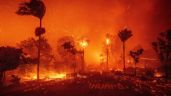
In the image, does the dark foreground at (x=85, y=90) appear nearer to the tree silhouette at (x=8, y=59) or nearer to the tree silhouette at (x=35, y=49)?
the tree silhouette at (x=8, y=59)

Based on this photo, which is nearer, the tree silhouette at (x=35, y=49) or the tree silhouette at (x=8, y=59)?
the tree silhouette at (x=8, y=59)

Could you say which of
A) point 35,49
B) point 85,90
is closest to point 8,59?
point 85,90

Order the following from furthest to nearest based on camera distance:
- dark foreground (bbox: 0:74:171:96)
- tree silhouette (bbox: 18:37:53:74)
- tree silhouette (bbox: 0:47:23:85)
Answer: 1. tree silhouette (bbox: 18:37:53:74)
2. tree silhouette (bbox: 0:47:23:85)
3. dark foreground (bbox: 0:74:171:96)

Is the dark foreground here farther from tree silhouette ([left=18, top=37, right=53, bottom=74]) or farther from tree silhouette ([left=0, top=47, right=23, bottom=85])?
tree silhouette ([left=18, top=37, right=53, bottom=74])

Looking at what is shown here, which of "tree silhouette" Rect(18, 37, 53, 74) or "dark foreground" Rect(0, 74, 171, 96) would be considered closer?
"dark foreground" Rect(0, 74, 171, 96)

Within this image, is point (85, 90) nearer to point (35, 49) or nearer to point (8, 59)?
point (8, 59)

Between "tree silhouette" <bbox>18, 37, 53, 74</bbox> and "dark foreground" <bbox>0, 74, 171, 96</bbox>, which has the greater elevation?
"tree silhouette" <bbox>18, 37, 53, 74</bbox>

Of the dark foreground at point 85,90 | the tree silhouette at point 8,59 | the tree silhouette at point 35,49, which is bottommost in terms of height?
the dark foreground at point 85,90

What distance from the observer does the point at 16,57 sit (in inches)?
2111

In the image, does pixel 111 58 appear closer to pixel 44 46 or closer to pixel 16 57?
pixel 44 46

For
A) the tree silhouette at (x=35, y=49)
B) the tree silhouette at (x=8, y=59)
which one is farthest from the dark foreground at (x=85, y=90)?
the tree silhouette at (x=35, y=49)

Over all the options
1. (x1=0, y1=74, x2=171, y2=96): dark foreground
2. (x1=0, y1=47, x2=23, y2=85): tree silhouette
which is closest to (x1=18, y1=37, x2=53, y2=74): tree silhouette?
(x1=0, y1=47, x2=23, y2=85): tree silhouette

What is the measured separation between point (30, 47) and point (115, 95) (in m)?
69.9

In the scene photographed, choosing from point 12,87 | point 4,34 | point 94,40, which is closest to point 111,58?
point 94,40
